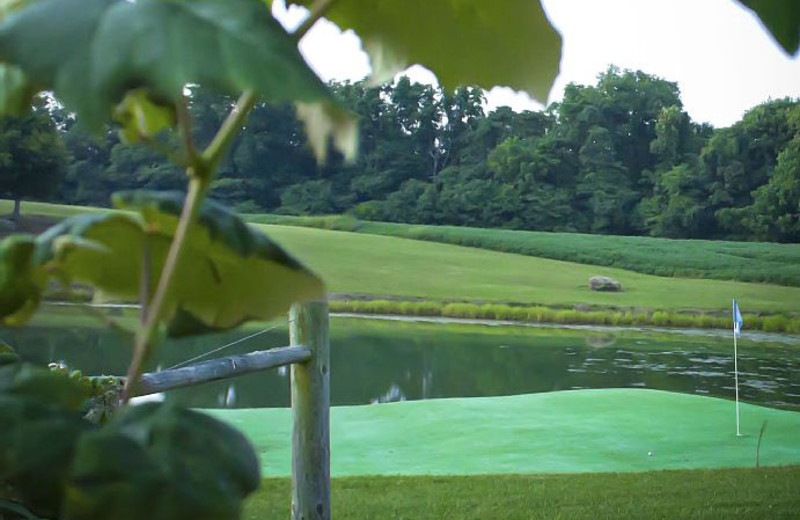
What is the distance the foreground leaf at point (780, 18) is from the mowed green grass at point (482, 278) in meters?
9.12

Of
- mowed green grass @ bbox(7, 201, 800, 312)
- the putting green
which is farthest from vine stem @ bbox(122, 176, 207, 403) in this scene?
mowed green grass @ bbox(7, 201, 800, 312)

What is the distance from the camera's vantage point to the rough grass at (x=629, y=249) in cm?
973

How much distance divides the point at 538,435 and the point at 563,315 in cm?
463

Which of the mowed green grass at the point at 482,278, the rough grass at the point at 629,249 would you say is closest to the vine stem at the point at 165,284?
the mowed green grass at the point at 482,278

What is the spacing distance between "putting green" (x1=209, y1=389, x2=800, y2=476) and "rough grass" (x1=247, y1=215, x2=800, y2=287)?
428 centimetres

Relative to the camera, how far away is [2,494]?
0.26 m

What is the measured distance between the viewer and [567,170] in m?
10.1

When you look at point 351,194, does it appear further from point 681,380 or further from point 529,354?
point 681,380

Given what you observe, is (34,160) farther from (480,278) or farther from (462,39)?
(480,278)

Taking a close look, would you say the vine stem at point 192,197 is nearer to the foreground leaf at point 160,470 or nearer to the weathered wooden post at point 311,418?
the foreground leaf at point 160,470

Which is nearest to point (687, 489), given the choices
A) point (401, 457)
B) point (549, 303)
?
point (401, 457)

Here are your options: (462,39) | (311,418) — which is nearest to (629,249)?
(311,418)

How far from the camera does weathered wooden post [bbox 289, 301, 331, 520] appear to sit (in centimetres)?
227

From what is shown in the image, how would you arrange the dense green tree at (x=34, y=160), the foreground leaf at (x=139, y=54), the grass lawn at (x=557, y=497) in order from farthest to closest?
the dense green tree at (x=34, y=160) → the grass lawn at (x=557, y=497) → the foreground leaf at (x=139, y=54)
